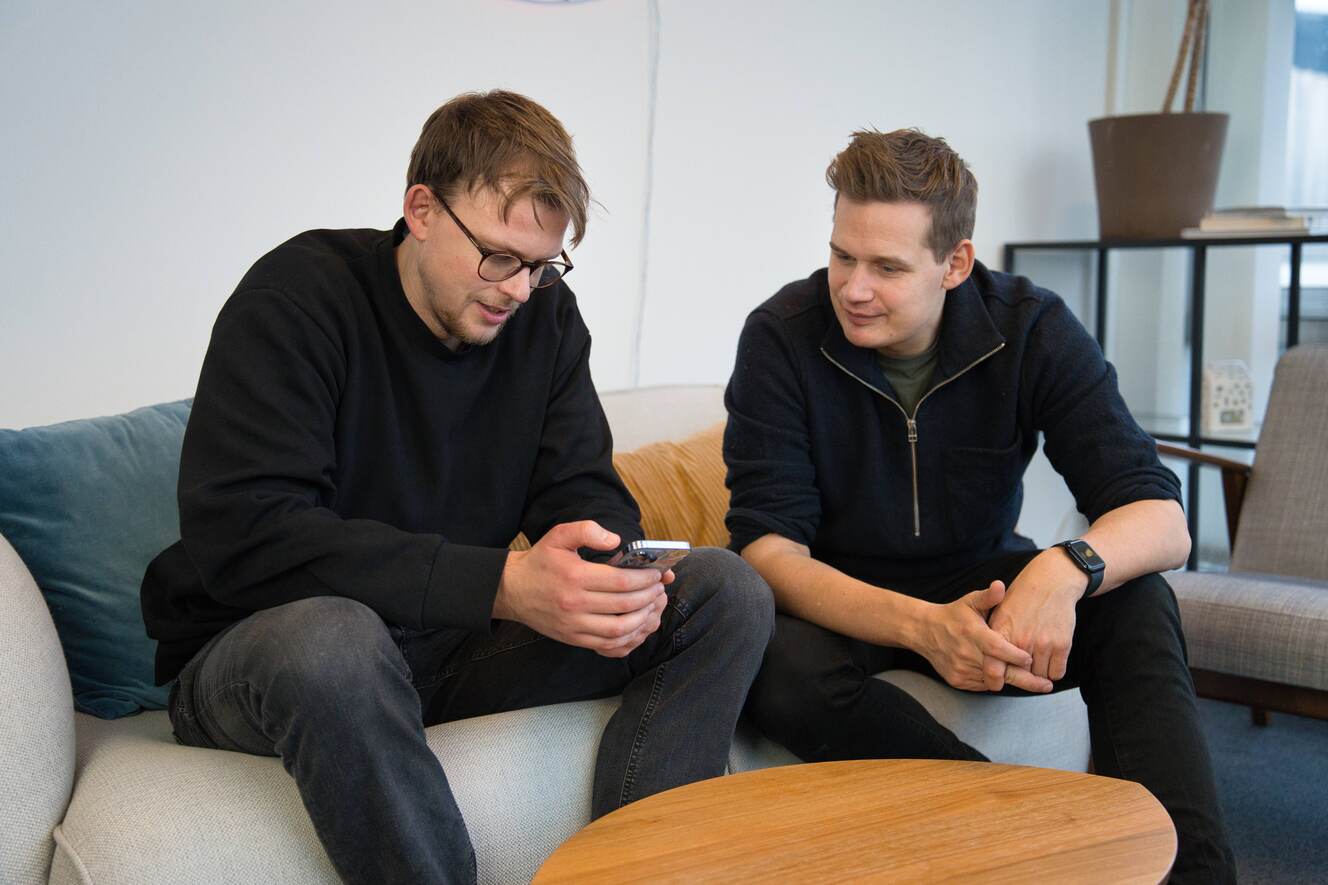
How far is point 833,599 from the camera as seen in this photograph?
180 cm

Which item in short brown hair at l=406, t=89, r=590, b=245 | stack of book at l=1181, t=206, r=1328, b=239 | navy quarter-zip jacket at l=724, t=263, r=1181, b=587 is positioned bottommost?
navy quarter-zip jacket at l=724, t=263, r=1181, b=587

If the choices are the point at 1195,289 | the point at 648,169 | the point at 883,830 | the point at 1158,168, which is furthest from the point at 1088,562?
the point at 1158,168

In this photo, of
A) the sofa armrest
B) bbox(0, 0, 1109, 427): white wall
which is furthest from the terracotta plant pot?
the sofa armrest

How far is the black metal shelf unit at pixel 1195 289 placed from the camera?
320cm

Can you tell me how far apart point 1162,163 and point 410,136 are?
2.05 m

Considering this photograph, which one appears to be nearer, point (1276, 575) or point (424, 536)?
point (424, 536)

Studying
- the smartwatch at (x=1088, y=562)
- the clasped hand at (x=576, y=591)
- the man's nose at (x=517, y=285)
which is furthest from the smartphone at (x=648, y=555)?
the smartwatch at (x=1088, y=562)

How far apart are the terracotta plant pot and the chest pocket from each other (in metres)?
1.75

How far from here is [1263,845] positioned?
221 centimetres

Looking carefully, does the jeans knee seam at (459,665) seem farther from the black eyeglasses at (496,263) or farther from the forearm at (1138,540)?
the forearm at (1138,540)

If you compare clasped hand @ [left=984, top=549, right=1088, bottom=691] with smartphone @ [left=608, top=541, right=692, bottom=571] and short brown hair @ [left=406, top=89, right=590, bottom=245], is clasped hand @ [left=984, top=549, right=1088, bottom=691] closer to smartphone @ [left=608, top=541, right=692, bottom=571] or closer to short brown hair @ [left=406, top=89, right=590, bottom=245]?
smartphone @ [left=608, top=541, right=692, bottom=571]

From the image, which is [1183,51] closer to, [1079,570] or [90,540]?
[1079,570]

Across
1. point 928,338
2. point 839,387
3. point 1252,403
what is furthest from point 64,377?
point 1252,403

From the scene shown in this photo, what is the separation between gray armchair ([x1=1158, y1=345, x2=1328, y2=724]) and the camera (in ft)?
6.78
